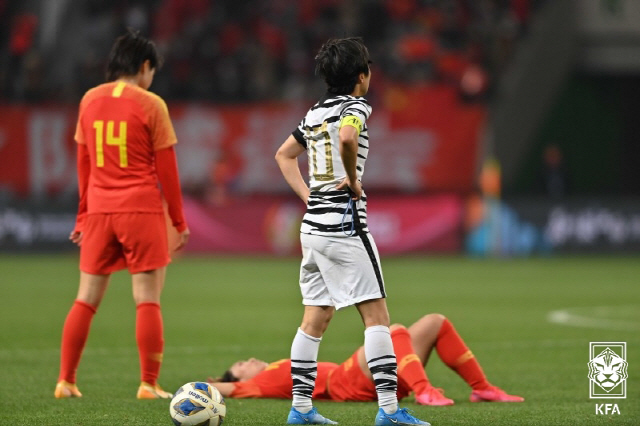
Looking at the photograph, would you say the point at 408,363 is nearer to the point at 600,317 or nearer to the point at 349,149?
the point at 349,149

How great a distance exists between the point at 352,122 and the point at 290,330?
243 inches

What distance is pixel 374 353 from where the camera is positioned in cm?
576

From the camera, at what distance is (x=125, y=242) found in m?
7.02

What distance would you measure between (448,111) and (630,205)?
414 cm

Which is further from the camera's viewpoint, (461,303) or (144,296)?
(461,303)

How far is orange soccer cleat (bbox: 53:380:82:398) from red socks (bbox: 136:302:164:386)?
430 mm

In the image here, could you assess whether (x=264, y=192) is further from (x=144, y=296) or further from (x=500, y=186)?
(x=144, y=296)

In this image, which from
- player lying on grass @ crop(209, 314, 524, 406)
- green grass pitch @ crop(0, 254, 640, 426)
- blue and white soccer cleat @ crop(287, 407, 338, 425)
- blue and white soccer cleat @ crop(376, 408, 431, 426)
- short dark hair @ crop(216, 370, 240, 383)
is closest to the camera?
blue and white soccer cleat @ crop(376, 408, 431, 426)

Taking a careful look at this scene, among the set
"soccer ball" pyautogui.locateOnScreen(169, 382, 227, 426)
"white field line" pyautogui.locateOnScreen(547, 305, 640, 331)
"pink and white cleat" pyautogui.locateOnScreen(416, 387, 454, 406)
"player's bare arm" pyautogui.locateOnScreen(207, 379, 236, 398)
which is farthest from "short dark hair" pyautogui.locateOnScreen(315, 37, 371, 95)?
"white field line" pyautogui.locateOnScreen(547, 305, 640, 331)

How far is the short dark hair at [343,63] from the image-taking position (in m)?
5.73

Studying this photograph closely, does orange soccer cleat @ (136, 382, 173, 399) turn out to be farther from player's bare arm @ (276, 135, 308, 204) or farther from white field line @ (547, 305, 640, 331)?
white field line @ (547, 305, 640, 331)

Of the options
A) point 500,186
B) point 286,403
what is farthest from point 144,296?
point 500,186

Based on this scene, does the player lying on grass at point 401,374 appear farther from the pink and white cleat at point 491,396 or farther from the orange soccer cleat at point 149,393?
the orange soccer cleat at point 149,393

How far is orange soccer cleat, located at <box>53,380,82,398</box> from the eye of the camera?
7.06 m
